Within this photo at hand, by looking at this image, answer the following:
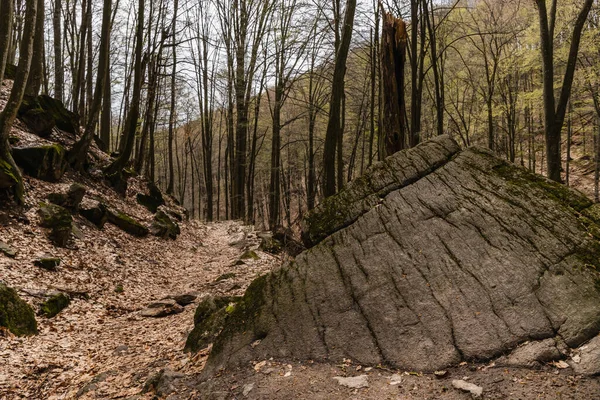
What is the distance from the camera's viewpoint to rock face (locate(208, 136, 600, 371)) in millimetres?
3211

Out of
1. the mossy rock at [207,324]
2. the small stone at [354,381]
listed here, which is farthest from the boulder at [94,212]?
the small stone at [354,381]

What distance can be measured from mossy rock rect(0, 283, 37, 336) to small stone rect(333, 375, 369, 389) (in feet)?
15.1

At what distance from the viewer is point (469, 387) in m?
2.80

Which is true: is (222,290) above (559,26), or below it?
below

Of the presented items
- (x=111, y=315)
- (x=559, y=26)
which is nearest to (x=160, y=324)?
(x=111, y=315)

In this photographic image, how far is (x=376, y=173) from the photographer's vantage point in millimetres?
4961

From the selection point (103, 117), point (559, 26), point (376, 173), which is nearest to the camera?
point (376, 173)

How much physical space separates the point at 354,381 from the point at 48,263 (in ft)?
21.3

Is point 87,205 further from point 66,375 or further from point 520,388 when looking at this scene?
point 520,388

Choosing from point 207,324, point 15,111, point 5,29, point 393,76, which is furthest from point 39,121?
point 393,76

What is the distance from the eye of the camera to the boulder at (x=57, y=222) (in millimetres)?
7914

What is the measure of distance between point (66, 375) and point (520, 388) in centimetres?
500

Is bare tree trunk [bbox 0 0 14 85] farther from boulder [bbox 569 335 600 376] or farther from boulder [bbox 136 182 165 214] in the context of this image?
boulder [bbox 569 335 600 376]

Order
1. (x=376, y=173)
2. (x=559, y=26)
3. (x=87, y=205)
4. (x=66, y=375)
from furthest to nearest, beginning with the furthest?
(x=559, y=26) → (x=87, y=205) → (x=376, y=173) → (x=66, y=375)
